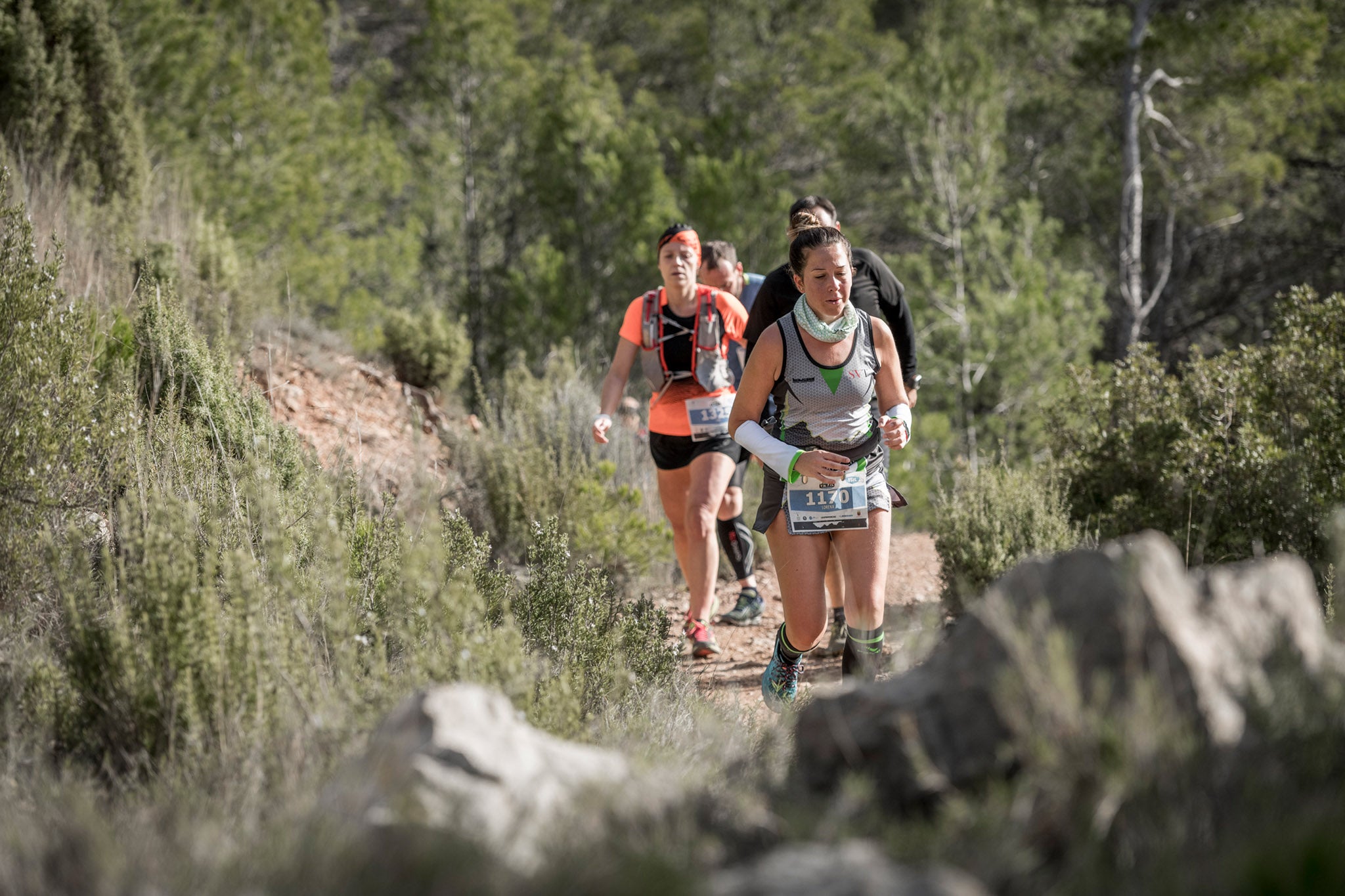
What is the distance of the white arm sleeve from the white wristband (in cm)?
38

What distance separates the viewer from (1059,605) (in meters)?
2.05

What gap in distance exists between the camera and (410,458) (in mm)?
7156

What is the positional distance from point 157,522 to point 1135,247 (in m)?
13.6

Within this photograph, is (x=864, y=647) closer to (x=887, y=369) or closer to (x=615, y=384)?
(x=887, y=369)

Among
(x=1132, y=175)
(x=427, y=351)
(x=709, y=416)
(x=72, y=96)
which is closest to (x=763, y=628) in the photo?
(x=709, y=416)

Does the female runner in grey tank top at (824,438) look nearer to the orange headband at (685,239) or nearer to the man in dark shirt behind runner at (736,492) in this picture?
the orange headband at (685,239)

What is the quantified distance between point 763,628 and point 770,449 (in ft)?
8.51

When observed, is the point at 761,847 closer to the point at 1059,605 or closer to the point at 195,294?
the point at 1059,605

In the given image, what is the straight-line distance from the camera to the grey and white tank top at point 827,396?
3467 millimetres

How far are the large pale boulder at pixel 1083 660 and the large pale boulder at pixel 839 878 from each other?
1.03ft

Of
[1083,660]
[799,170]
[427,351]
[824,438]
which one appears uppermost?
[799,170]

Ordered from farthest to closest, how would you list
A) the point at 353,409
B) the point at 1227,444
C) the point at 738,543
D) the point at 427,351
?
the point at 427,351 < the point at 353,409 < the point at 738,543 < the point at 1227,444

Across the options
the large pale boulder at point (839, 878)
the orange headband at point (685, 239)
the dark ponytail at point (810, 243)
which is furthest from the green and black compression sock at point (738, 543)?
the large pale boulder at point (839, 878)

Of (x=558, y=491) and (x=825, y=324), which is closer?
(x=825, y=324)
